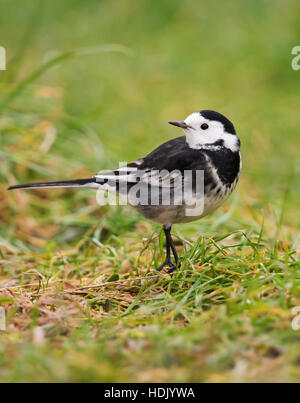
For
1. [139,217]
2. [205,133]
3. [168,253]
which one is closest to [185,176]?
[205,133]

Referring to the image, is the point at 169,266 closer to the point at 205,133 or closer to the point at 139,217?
the point at 205,133

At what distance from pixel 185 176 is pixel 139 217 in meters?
1.32

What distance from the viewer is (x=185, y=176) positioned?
145 inches

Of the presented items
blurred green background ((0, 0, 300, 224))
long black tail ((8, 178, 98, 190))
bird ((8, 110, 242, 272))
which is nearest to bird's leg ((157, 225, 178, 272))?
bird ((8, 110, 242, 272))

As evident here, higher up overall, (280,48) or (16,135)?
(280,48)

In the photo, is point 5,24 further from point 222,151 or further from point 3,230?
point 222,151

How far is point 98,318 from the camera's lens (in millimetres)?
3281

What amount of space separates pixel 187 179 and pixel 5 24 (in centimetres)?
775

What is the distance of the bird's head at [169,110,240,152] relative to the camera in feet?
12.4

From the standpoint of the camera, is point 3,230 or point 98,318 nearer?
point 98,318

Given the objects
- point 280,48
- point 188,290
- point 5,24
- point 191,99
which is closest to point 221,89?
point 191,99

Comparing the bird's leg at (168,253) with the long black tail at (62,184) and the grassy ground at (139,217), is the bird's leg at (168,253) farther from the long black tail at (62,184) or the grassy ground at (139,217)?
the long black tail at (62,184)

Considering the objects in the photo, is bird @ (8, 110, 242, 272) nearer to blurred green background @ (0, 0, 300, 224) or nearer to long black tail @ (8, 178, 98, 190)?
long black tail @ (8, 178, 98, 190)

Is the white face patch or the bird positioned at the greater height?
the white face patch
